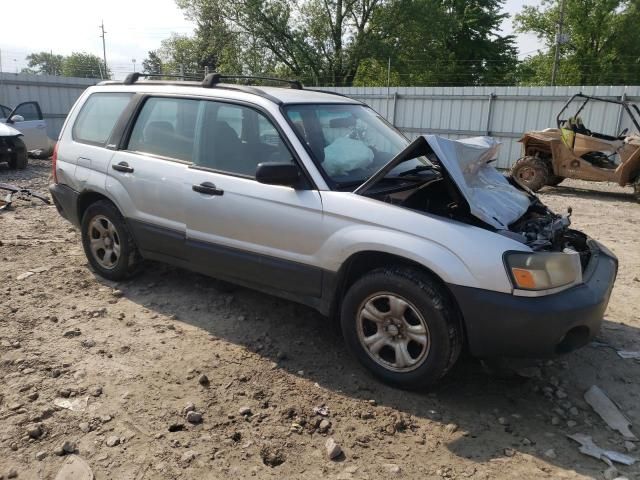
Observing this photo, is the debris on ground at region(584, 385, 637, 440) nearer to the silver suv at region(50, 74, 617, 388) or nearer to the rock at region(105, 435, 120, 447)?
the silver suv at region(50, 74, 617, 388)

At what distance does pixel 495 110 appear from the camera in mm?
15102

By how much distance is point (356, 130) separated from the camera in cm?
410

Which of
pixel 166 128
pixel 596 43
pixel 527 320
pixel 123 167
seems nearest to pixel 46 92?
pixel 123 167

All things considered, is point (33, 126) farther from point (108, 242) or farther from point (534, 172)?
point (534, 172)

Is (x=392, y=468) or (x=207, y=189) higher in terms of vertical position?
(x=207, y=189)

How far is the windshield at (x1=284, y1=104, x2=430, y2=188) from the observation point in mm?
3627

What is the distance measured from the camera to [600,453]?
277cm

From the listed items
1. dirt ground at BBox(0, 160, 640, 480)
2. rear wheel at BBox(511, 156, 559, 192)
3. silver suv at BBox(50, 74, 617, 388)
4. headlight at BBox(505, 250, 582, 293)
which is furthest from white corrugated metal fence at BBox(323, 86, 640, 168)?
headlight at BBox(505, 250, 582, 293)

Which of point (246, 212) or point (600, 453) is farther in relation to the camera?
point (246, 212)

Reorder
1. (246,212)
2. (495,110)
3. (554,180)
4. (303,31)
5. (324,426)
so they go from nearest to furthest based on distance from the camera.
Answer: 1. (324,426)
2. (246,212)
3. (554,180)
4. (495,110)
5. (303,31)

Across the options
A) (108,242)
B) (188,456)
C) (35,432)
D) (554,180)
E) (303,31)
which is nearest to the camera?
(188,456)

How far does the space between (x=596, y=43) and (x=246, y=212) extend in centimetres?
4085

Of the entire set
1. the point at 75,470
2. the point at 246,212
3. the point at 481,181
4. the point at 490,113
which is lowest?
the point at 75,470

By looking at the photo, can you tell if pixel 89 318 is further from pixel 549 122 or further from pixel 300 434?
pixel 549 122
